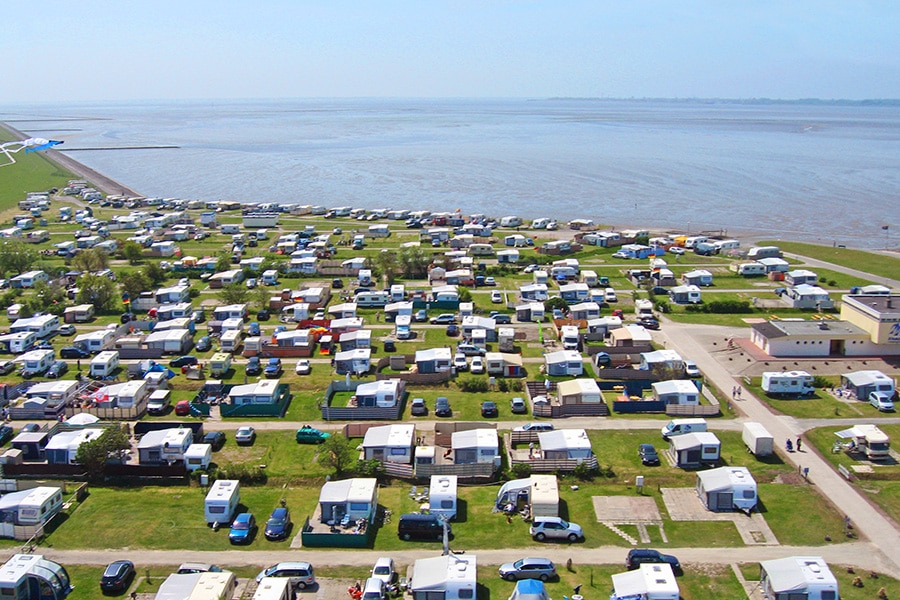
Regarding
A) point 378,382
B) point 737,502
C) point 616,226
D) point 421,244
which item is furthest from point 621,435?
point 616,226

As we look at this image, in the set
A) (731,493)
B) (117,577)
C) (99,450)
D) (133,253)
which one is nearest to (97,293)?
(133,253)

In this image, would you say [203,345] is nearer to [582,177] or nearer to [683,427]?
[683,427]

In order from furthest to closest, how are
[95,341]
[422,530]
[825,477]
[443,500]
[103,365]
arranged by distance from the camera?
1. [95,341]
2. [103,365]
3. [825,477]
4. [443,500]
5. [422,530]

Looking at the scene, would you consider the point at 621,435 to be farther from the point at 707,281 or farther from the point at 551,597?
the point at 707,281

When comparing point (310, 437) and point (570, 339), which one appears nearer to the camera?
point (310, 437)

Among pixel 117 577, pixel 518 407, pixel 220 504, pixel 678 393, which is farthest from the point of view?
pixel 518 407

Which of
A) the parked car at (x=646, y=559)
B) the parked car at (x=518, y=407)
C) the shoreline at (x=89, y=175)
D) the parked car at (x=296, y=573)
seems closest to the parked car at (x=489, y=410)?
the parked car at (x=518, y=407)

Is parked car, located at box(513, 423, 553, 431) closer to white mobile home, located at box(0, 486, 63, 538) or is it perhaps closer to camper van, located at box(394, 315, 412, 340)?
camper van, located at box(394, 315, 412, 340)
